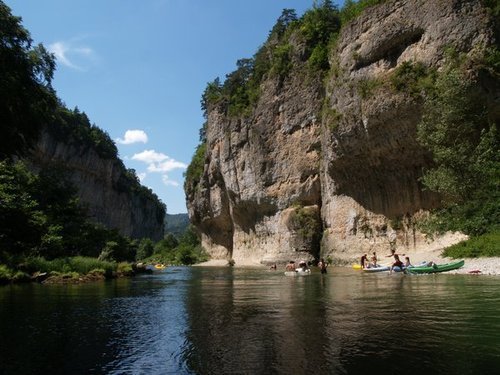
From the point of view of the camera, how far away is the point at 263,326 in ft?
31.0

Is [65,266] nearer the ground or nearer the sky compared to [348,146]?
nearer the ground

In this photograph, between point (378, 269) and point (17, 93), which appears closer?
point (17, 93)

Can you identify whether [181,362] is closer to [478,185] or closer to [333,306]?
[333,306]

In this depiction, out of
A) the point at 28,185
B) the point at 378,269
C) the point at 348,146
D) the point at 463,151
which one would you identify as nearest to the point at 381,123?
the point at 348,146

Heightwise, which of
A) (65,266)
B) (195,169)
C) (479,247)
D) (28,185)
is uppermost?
(195,169)

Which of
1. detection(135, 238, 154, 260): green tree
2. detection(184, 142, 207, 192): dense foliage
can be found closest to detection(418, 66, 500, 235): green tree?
detection(184, 142, 207, 192): dense foliage

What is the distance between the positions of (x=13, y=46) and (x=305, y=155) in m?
40.7

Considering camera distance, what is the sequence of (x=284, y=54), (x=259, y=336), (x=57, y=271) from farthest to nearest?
1. (x=284, y=54)
2. (x=57, y=271)
3. (x=259, y=336)

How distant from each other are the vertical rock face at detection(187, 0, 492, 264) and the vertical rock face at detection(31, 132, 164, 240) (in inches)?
2017

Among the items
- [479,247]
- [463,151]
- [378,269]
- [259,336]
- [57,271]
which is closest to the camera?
[259,336]

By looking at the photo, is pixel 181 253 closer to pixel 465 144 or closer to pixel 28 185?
pixel 28 185

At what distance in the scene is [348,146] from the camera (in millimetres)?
41469

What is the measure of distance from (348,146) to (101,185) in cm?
9166

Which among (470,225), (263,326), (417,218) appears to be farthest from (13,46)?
(417,218)
